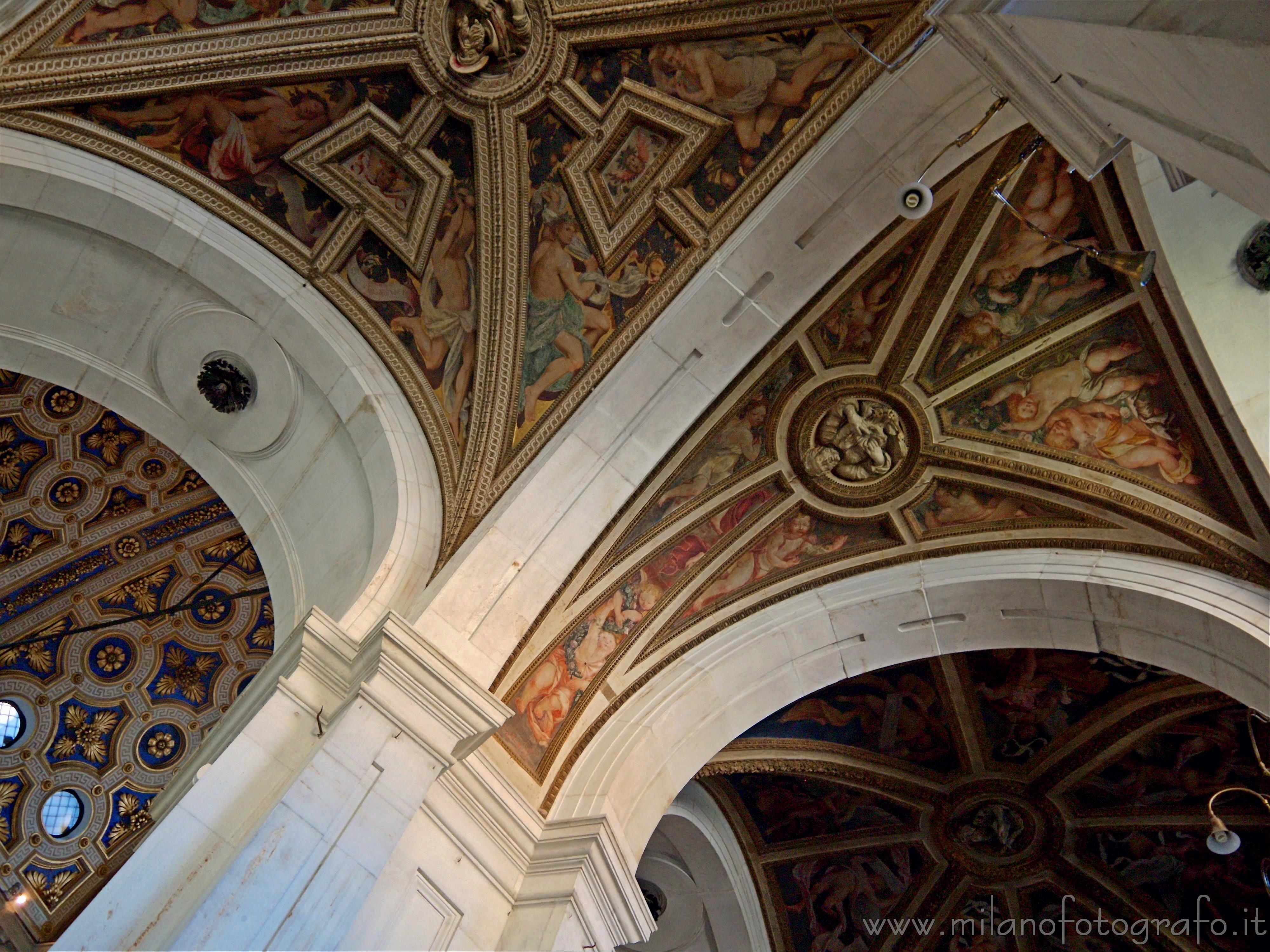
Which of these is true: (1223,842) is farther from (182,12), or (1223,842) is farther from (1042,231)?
(182,12)

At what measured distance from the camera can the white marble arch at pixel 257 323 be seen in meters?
7.52

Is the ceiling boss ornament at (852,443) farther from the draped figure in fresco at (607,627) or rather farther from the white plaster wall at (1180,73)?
the white plaster wall at (1180,73)

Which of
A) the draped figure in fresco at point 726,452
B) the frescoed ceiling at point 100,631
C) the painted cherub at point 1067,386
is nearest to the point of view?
the painted cherub at point 1067,386

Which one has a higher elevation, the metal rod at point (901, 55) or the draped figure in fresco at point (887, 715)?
the metal rod at point (901, 55)

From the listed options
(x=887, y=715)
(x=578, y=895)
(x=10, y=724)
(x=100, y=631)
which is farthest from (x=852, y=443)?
(x=10, y=724)

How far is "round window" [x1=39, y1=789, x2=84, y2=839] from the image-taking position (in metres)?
12.4

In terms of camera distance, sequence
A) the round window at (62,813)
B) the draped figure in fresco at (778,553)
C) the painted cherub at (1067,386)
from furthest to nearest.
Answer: the round window at (62,813) < the draped figure in fresco at (778,553) < the painted cherub at (1067,386)

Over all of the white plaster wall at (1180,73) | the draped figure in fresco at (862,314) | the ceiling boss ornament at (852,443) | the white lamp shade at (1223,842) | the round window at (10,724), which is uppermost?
the draped figure in fresco at (862,314)

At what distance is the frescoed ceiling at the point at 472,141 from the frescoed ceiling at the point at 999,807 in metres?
4.41

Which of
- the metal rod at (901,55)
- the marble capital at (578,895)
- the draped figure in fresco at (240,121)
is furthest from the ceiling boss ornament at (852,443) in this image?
the draped figure in fresco at (240,121)

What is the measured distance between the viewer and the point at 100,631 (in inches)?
478

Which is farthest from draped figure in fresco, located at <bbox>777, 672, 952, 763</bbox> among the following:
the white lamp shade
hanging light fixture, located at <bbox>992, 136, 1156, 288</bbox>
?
hanging light fixture, located at <bbox>992, 136, 1156, 288</bbox>

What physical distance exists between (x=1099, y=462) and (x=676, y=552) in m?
3.31

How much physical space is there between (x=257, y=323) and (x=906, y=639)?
5.78 metres
